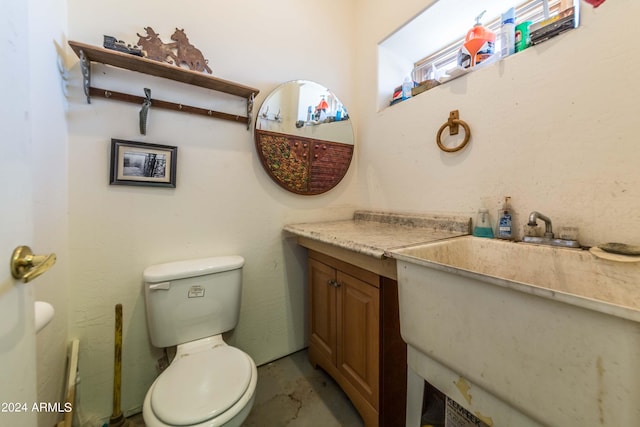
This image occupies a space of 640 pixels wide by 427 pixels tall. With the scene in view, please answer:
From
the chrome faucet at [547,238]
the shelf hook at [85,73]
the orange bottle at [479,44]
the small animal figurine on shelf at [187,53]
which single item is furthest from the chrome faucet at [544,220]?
the shelf hook at [85,73]

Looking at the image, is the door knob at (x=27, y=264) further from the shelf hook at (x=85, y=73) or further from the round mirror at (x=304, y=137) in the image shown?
the round mirror at (x=304, y=137)

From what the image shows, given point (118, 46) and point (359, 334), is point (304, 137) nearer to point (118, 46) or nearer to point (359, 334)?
point (118, 46)

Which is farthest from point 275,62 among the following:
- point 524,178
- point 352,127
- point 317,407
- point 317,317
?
point 317,407

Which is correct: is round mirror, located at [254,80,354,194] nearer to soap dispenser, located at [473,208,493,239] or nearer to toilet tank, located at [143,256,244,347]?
toilet tank, located at [143,256,244,347]

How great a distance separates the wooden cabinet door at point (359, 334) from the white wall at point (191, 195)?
0.50 meters

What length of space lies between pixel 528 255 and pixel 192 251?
5.11 ft

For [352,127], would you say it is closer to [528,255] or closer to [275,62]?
[275,62]

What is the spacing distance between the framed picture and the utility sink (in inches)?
45.9

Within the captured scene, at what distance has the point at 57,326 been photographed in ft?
3.02

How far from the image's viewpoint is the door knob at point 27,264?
1.31 feet

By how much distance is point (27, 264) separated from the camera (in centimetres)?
42

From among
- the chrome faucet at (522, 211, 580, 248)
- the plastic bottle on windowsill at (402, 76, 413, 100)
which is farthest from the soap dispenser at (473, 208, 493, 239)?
the plastic bottle on windowsill at (402, 76, 413, 100)

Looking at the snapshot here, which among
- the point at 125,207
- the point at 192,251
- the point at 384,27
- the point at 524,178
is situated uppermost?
the point at 384,27

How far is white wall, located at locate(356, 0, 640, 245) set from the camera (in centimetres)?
76
